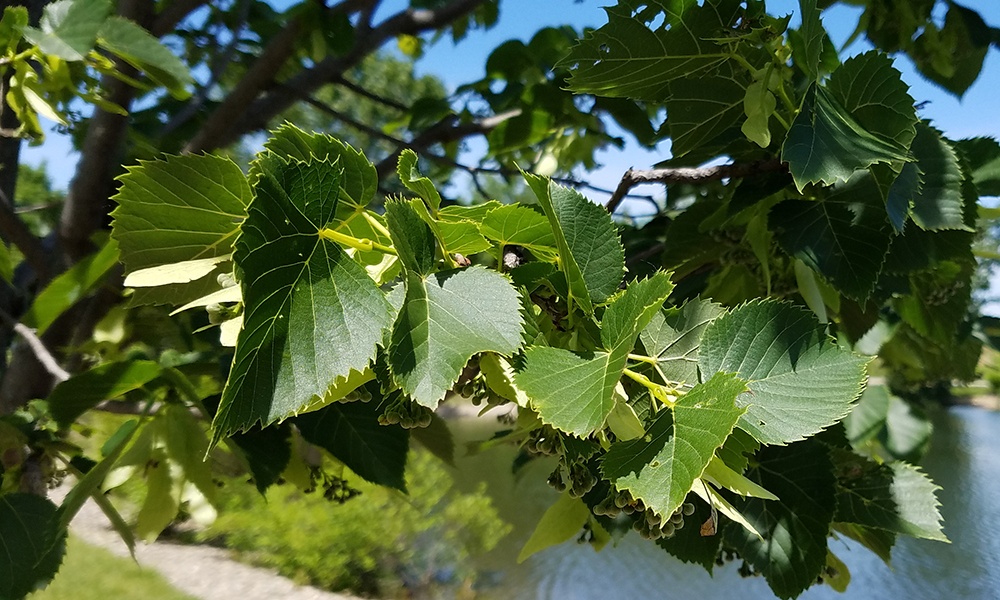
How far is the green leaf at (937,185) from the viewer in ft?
1.83

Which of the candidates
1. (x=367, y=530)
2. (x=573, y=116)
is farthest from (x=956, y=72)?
(x=367, y=530)

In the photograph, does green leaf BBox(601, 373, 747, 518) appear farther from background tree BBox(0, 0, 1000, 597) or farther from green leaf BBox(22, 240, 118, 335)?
green leaf BBox(22, 240, 118, 335)

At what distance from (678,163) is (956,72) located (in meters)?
0.86

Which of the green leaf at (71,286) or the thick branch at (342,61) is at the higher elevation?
the thick branch at (342,61)

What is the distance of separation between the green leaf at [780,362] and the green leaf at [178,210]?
1.00ft

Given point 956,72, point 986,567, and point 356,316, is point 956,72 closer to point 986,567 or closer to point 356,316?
point 356,316

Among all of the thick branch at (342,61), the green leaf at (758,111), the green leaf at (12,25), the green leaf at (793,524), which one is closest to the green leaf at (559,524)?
the green leaf at (793,524)

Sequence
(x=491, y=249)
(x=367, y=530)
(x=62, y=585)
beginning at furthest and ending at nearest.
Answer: (x=367, y=530) → (x=62, y=585) → (x=491, y=249)

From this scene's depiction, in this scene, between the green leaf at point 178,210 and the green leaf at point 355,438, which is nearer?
the green leaf at point 178,210

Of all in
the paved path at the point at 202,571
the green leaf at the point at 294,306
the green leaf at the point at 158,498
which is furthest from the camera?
the paved path at the point at 202,571

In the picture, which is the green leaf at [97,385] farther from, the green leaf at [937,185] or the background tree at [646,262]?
the green leaf at [937,185]

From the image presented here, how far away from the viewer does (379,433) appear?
68 cm

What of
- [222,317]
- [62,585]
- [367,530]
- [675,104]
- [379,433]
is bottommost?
[367,530]

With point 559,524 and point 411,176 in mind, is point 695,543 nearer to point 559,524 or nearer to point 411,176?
point 559,524
